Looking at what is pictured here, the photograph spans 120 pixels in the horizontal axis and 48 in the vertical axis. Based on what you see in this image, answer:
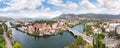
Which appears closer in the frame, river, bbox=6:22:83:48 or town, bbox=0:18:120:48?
town, bbox=0:18:120:48

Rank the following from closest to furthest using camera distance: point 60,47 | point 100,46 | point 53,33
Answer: point 100,46 → point 60,47 → point 53,33

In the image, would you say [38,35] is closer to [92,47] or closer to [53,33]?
[53,33]

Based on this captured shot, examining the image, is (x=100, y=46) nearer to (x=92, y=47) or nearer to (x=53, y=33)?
(x=92, y=47)

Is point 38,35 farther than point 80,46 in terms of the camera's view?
Yes

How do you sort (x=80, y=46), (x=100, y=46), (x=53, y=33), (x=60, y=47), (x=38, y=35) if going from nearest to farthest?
(x=100, y=46), (x=80, y=46), (x=60, y=47), (x=38, y=35), (x=53, y=33)

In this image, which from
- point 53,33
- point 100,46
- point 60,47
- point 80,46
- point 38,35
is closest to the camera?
point 100,46

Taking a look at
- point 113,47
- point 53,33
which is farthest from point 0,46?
point 53,33

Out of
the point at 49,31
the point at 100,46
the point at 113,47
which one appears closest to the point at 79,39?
the point at 113,47

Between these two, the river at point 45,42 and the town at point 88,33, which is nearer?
the town at point 88,33

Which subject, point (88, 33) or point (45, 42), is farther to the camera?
point (88, 33)
